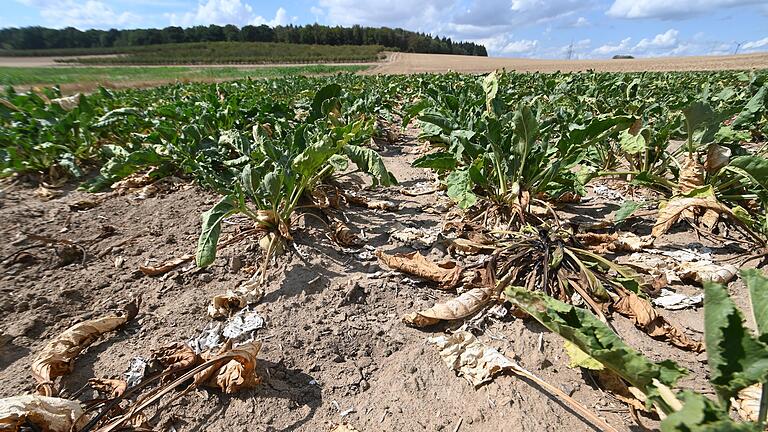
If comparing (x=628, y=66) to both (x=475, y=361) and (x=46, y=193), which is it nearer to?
(x=475, y=361)

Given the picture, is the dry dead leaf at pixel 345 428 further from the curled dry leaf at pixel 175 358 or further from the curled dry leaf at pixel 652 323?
the curled dry leaf at pixel 652 323

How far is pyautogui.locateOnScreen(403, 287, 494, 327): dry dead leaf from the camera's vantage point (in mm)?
1858

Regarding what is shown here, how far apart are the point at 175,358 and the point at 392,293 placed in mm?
1066

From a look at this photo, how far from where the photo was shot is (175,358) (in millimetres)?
1599

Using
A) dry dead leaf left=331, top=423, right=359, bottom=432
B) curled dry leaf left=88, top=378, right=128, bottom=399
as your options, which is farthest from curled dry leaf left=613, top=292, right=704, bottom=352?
curled dry leaf left=88, top=378, right=128, bottom=399

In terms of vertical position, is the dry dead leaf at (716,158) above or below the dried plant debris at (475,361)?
above

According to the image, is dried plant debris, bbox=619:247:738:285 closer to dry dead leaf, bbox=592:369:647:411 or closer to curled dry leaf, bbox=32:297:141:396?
dry dead leaf, bbox=592:369:647:411

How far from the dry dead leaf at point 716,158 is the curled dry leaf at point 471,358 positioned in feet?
7.46

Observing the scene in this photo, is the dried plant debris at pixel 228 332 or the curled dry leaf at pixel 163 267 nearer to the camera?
the dried plant debris at pixel 228 332

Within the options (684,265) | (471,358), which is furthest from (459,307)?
(684,265)

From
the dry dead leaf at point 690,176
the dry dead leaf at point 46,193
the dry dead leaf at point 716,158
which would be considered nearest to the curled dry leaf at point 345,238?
the dry dead leaf at point 690,176

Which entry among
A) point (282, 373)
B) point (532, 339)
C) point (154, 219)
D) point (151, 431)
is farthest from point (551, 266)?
point (154, 219)

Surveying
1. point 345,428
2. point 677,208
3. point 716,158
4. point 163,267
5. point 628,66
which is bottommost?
point 345,428

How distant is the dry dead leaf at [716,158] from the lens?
2650mm
